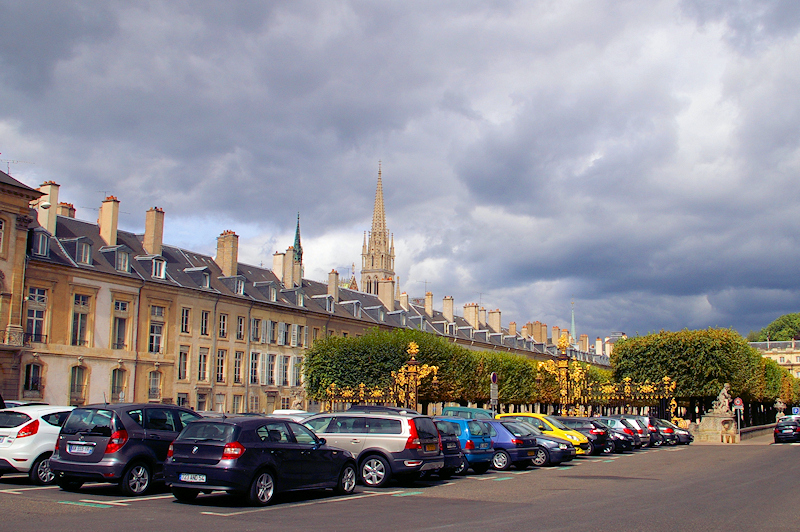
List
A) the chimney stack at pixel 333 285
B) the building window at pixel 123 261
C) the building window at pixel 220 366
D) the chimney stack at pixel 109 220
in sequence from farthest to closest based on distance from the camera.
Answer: the chimney stack at pixel 333 285, the building window at pixel 220 366, the chimney stack at pixel 109 220, the building window at pixel 123 261

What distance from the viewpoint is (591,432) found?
29359 millimetres

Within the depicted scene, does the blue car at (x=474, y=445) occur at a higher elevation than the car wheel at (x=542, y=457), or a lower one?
higher

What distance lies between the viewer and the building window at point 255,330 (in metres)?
56.2

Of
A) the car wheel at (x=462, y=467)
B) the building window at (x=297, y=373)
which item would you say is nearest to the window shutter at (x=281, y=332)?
the building window at (x=297, y=373)

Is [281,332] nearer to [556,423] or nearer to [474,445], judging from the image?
[556,423]

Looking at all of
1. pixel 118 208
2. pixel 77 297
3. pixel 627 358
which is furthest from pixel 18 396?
pixel 627 358

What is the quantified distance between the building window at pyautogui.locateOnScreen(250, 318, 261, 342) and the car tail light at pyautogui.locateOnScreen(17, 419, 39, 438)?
135 ft

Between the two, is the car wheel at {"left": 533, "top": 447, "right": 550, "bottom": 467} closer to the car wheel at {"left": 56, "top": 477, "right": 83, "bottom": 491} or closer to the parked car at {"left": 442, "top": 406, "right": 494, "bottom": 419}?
the parked car at {"left": 442, "top": 406, "right": 494, "bottom": 419}

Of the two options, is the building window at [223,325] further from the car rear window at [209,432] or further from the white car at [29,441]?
the car rear window at [209,432]

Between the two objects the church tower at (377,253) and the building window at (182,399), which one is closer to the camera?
the building window at (182,399)

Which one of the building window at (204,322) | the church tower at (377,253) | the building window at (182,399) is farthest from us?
the church tower at (377,253)

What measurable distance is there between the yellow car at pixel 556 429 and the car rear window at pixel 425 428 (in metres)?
8.71

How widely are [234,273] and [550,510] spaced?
4697cm

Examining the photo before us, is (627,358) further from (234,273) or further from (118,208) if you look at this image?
(118,208)
